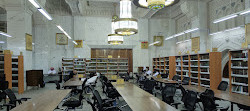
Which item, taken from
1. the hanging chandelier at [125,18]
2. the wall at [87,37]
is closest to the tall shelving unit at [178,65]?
the wall at [87,37]

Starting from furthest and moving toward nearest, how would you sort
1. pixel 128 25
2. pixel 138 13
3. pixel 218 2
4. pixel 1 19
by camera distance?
pixel 138 13 → pixel 1 19 → pixel 218 2 → pixel 128 25

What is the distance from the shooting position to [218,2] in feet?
40.8

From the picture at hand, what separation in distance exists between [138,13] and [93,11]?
4488 millimetres

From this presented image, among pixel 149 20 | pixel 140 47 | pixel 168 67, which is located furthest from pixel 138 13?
pixel 168 67

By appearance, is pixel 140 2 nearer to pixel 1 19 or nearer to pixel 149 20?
pixel 149 20

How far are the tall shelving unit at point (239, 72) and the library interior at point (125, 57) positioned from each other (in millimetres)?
38

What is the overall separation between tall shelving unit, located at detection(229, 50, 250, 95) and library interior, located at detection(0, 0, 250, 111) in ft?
0.12

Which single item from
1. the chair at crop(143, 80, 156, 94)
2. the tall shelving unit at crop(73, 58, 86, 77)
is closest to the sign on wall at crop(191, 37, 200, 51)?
the chair at crop(143, 80, 156, 94)

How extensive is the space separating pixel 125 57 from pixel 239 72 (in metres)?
12.2

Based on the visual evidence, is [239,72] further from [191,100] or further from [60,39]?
[60,39]

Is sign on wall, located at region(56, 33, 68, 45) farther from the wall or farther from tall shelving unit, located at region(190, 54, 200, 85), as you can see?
tall shelving unit, located at region(190, 54, 200, 85)

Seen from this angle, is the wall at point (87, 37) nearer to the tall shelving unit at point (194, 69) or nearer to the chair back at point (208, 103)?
the tall shelving unit at point (194, 69)

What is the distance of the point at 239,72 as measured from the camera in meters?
7.07

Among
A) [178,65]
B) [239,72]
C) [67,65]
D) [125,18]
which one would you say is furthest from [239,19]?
[67,65]
